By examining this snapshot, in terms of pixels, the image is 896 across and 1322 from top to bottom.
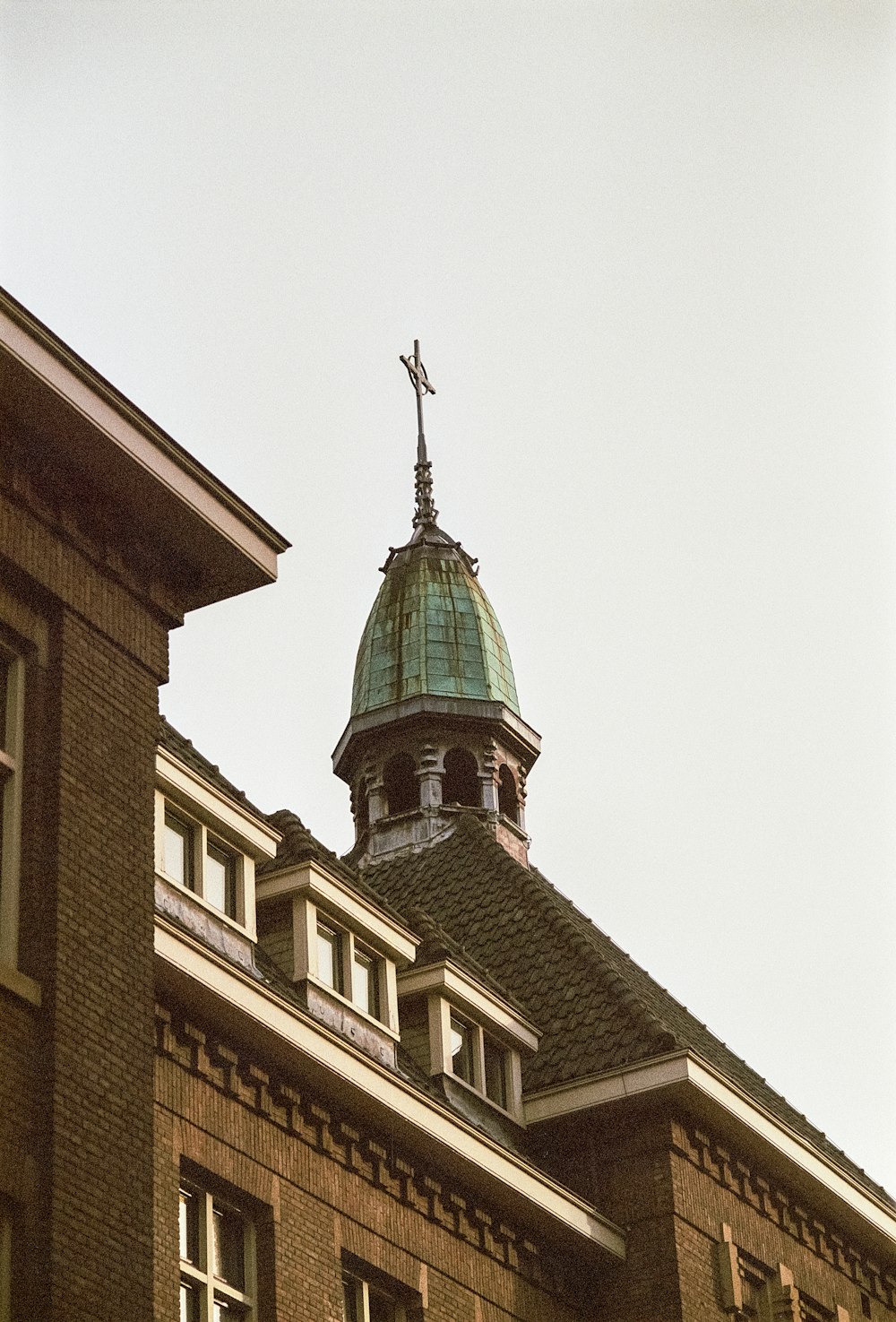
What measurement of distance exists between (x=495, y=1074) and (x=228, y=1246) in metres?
7.55

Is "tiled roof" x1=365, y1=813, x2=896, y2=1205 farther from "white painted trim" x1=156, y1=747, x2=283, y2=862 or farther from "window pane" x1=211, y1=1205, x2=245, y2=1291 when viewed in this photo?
"window pane" x1=211, y1=1205, x2=245, y2=1291

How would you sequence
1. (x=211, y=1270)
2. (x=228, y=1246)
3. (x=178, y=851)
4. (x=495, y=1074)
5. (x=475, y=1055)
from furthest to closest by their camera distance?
(x=495, y=1074) → (x=475, y=1055) → (x=178, y=851) → (x=228, y=1246) → (x=211, y=1270)

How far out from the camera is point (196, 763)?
27.4m

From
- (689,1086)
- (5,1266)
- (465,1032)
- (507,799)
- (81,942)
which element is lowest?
(5,1266)

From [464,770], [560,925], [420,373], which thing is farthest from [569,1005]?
[420,373]

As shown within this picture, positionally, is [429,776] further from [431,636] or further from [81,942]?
[81,942]

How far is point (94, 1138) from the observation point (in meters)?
18.0

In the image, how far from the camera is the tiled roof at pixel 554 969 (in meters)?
32.1

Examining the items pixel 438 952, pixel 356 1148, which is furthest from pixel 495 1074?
pixel 356 1148

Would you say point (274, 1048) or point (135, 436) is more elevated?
point (135, 436)

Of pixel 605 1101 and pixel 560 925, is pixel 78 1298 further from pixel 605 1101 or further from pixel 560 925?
pixel 560 925

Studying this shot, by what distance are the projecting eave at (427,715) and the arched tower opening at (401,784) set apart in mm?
755

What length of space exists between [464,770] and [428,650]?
2718 millimetres

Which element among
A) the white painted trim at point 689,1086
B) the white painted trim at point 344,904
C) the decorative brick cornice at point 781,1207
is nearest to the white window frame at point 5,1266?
the white painted trim at point 344,904
